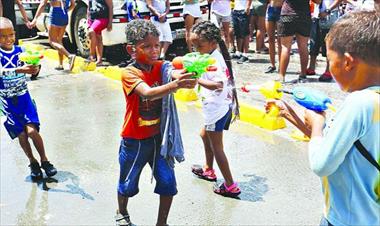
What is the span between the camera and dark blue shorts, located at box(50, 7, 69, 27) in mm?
8874

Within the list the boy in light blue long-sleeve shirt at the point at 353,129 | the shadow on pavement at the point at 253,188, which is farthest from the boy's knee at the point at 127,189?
the boy in light blue long-sleeve shirt at the point at 353,129

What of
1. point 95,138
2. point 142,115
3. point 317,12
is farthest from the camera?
point 317,12

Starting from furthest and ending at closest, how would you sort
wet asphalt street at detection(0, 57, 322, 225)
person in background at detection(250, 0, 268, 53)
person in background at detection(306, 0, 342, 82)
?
person in background at detection(250, 0, 268, 53), person in background at detection(306, 0, 342, 82), wet asphalt street at detection(0, 57, 322, 225)

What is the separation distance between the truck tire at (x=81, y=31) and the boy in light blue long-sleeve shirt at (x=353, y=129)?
8.35 m

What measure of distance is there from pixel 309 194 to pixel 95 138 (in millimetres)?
2648

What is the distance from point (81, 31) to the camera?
9.95 metres

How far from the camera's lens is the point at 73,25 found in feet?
33.7

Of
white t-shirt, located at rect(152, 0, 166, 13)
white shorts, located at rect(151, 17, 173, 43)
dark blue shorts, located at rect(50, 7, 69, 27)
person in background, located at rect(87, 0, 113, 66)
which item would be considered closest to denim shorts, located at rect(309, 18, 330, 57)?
white shorts, located at rect(151, 17, 173, 43)

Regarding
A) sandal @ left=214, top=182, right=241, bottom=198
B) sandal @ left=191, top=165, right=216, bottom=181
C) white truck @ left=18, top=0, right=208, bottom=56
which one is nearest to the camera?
sandal @ left=214, top=182, right=241, bottom=198

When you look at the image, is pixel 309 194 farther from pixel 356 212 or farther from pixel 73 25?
pixel 73 25

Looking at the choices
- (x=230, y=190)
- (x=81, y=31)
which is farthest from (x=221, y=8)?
(x=230, y=190)

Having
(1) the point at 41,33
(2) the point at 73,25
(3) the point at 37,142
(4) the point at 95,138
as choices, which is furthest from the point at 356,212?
(1) the point at 41,33

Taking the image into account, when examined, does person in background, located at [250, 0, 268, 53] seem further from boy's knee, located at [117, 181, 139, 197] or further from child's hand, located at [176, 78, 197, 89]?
child's hand, located at [176, 78, 197, 89]

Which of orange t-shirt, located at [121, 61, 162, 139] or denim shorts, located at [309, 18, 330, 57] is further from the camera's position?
denim shorts, located at [309, 18, 330, 57]
